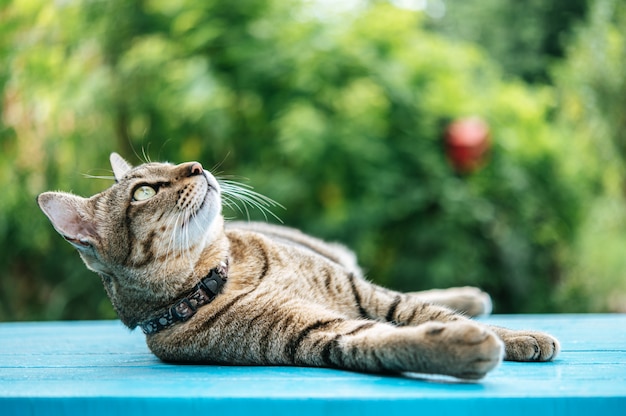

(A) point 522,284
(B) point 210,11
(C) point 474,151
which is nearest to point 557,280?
(A) point 522,284

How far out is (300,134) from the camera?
10.4 ft

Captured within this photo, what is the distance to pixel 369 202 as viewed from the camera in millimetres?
3324

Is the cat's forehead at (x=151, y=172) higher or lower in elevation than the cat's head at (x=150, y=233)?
higher

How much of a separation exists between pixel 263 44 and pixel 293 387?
2.70 meters

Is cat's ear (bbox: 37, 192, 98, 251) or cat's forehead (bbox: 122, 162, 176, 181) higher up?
cat's forehead (bbox: 122, 162, 176, 181)

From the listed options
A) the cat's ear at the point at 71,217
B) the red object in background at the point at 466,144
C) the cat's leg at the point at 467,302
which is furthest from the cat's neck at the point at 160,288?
the red object in background at the point at 466,144

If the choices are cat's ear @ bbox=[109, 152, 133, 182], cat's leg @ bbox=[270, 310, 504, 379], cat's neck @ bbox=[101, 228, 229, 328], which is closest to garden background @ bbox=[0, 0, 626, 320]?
cat's ear @ bbox=[109, 152, 133, 182]

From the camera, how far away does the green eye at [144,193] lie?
1.55m

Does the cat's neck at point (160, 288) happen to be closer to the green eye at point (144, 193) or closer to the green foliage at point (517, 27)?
the green eye at point (144, 193)

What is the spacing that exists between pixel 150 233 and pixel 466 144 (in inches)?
88.8

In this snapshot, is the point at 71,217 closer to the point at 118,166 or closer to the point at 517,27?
the point at 118,166

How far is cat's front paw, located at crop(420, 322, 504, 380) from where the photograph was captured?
41.9 inches

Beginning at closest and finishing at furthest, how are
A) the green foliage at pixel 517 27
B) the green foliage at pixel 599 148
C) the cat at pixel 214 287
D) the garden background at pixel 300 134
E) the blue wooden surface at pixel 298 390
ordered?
the blue wooden surface at pixel 298 390, the cat at pixel 214 287, the garden background at pixel 300 134, the green foliage at pixel 599 148, the green foliage at pixel 517 27

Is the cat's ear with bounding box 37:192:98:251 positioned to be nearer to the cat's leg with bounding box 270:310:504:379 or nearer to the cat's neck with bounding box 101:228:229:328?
the cat's neck with bounding box 101:228:229:328
